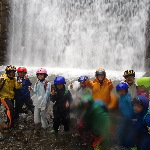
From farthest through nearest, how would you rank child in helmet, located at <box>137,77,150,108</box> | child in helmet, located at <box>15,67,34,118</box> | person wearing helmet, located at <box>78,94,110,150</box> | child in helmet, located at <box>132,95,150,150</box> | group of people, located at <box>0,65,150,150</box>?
child in helmet, located at <box>15,67,34,118</box> → person wearing helmet, located at <box>78,94,110,150</box> → child in helmet, located at <box>137,77,150,108</box> → group of people, located at <box>0,65,150,150</box> → child in helmet, located at <box>132,95,150,150</box>

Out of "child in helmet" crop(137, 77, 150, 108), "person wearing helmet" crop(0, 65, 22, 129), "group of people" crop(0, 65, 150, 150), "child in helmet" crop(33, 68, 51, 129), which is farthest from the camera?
"person wearing helmet" crop(0, 65, 22, 129)

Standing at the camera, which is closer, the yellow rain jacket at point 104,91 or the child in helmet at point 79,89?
the yellow rain jacket at point 104,91

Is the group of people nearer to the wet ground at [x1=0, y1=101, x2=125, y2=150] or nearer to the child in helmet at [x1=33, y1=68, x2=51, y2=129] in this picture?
the child in helmet at [x1=33, y1=68, x2=51, y2=129]

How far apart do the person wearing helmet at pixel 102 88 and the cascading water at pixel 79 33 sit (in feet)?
51.3

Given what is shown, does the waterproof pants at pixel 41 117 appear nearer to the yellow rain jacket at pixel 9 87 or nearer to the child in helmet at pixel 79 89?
the yellow rain jacket at pixel 9 87

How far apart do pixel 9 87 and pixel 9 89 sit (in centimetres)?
5

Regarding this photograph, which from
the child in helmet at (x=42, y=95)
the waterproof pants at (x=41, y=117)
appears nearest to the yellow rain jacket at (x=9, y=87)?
the child in helmet at (x=42, y=95)

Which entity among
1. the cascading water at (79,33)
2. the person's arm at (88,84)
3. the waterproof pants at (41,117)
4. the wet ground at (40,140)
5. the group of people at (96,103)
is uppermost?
the cascading water at (79,33)

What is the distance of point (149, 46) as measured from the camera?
54.2 ft

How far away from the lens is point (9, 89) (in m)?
3.78

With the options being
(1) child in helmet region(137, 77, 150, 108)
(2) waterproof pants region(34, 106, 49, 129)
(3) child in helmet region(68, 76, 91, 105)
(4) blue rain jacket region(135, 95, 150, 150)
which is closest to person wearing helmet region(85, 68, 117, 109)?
(3) child in helmet region(68, 76, 91, 105)

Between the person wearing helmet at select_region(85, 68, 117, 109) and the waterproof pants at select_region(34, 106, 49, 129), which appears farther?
the waterproof pants at select_region(34, 106, 49, 129)

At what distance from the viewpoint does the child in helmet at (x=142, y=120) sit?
216 centimetres

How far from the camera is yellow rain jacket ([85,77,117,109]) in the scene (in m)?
3.20
